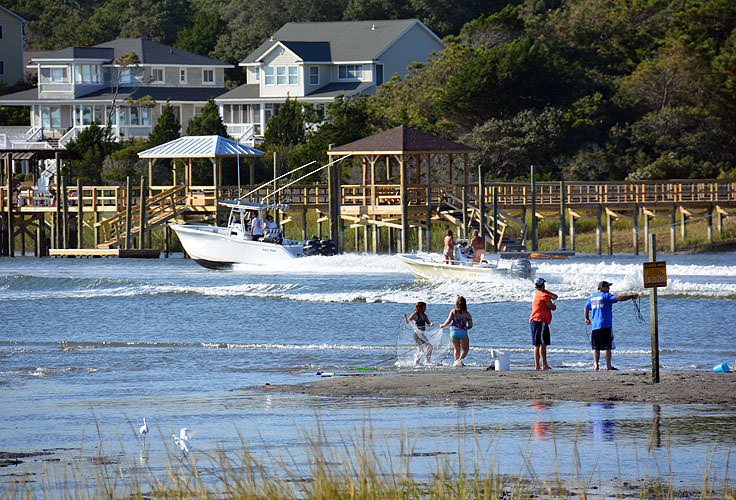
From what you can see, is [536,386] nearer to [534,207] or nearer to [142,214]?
[534,207]

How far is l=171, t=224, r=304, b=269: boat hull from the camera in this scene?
43.1 meters

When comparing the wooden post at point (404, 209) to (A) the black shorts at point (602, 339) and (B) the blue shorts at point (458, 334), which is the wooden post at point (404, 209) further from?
(A) the black shorts at point (602, 339)

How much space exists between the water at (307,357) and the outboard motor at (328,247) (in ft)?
1.43

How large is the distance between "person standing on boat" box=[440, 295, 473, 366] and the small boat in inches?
902

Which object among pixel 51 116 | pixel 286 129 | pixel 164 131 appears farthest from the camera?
pixel 51 116

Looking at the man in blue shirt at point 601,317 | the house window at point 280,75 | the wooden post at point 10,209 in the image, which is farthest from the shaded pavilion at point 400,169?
the house window at point 280,75

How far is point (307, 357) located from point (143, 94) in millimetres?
56837

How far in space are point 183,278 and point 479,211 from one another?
11288 millimetres

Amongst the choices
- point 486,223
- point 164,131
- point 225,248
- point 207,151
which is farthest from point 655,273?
point 164,131

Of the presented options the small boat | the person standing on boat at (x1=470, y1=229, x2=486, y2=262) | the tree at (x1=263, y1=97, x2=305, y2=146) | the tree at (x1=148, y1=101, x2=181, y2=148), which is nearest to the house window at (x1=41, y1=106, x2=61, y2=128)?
the tree at (x1=148, y1=101, x2=181, y2=148)

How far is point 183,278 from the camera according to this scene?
4316 centimetres

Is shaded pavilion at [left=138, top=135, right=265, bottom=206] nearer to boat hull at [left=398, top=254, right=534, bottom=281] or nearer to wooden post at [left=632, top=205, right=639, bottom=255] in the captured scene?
boat hull at [left=398, top=254, right=534, bottom=281]

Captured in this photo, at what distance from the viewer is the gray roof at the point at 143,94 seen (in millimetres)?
77250

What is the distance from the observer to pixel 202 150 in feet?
164
